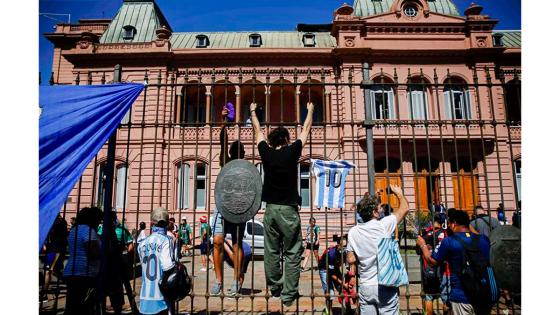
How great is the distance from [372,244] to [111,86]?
386 centimetres

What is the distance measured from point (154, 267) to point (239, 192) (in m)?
1.27

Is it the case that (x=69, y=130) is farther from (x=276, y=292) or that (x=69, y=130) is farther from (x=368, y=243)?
(x=368, y=243)

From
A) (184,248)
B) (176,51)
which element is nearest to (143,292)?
(184,248)

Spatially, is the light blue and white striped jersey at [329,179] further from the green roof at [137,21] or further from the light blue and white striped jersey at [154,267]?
the green roof at [137,21]

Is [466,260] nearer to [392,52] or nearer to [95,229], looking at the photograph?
[95,229]

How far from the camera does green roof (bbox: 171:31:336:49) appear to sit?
2175 cm

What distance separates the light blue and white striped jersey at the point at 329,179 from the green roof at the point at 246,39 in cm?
1805

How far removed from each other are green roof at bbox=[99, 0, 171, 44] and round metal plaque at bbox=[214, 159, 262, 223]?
19.8 meters

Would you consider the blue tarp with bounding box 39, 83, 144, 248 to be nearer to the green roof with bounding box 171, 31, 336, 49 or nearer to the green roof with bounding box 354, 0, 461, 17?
the green roof with bounding box 171, 31, 336, 49

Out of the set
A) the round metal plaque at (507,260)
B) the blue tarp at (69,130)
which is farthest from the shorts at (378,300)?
the blue tarp at (69,130)

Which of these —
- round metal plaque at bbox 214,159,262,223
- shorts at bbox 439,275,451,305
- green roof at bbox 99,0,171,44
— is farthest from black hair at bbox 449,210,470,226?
green roof at bbox 99,0,171,44

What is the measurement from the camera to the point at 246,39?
22.5 metres

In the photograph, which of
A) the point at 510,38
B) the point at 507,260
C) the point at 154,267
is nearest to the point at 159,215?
the point at 154,267

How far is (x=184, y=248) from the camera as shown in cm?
1464
